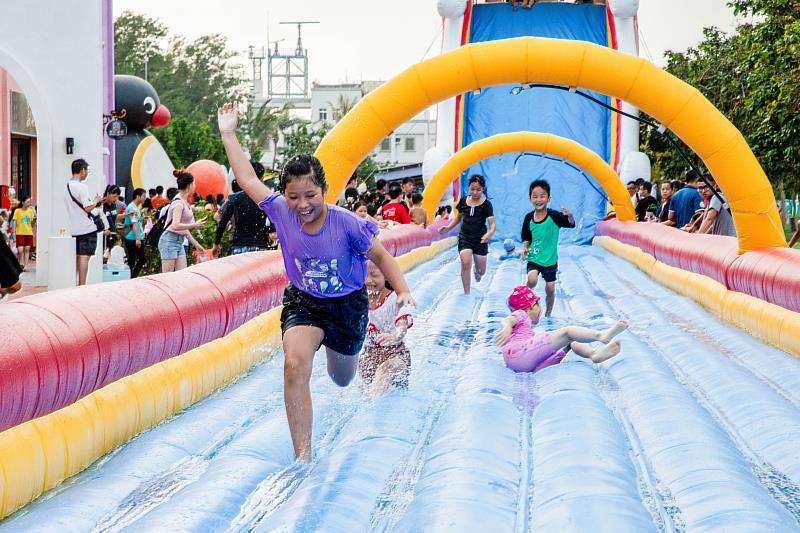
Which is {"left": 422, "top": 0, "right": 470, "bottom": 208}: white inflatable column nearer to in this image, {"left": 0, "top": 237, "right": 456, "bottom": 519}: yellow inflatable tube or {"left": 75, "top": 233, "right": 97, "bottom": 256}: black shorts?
{"left": 75, "top": 233, "right": 97, "bottom": 256}: black shorts

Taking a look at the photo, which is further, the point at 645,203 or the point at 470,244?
the point at 645,203

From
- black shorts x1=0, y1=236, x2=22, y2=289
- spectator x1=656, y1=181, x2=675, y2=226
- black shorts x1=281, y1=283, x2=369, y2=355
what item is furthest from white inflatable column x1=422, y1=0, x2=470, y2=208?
black shorts x1=281, y1=283, x2=369, y2=355

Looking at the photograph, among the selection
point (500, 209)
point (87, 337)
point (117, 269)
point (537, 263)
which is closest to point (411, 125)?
point (500, 209)

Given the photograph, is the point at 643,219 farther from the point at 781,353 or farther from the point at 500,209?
the point at 781,353

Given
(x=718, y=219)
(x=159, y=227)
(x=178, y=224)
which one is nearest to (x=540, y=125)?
(x=718, y=219)

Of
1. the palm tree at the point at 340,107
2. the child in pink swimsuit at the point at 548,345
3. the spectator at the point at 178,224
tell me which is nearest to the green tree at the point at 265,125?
the palm tree at the point at 340,107

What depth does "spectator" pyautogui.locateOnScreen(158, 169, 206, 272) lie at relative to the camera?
716 cm

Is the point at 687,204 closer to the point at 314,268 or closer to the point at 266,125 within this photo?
the point at 314,268

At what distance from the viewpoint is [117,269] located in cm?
1075

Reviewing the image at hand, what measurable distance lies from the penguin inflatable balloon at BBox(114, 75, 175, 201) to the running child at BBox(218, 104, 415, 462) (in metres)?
16.6

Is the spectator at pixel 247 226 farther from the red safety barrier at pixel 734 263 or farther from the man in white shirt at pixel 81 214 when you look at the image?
the red safety barrier at pixel 734 263

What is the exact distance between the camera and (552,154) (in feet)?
45.6

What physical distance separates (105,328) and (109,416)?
322mm

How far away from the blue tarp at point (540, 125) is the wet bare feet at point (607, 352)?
1171 centimetres
